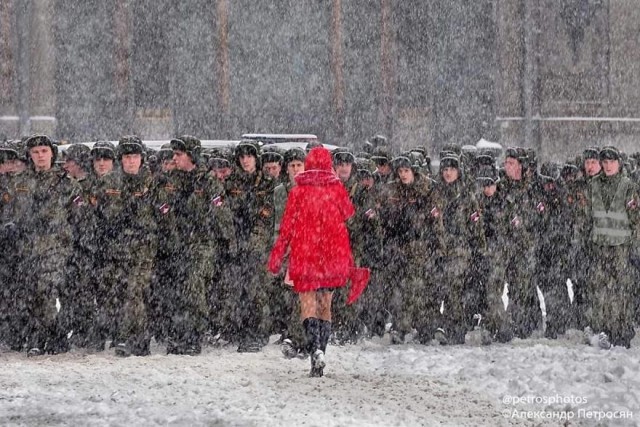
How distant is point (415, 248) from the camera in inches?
395

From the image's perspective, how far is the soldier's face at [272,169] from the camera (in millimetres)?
9758

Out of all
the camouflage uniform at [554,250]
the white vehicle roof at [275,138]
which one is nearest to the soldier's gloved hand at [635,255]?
the camouflage uniform at [554,250]

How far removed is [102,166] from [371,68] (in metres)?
15.9

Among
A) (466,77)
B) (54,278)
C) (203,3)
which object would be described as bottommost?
(54,278)

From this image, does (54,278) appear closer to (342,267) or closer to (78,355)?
(78,355)

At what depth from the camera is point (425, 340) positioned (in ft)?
32.5

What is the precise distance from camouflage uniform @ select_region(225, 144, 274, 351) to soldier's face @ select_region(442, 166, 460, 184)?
64.0 inches

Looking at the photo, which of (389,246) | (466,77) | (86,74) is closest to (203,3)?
(86,74)

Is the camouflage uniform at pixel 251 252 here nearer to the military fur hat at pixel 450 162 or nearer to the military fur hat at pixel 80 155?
the military fur hat at pixel 80 155

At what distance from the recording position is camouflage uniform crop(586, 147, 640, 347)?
983 cm

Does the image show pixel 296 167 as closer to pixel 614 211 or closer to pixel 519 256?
pixel 519 256

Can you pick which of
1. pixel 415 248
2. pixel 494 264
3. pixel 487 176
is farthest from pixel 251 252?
pixel 487 176

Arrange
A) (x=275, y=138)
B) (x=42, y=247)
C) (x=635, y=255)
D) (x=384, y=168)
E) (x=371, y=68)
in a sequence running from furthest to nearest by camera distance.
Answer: (x=371, y=68) → (x=275, y=138) → (x=384, y=168) → (x=635, y=255) → (x=42, y=247)

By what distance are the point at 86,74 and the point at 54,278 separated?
15.4 meters
